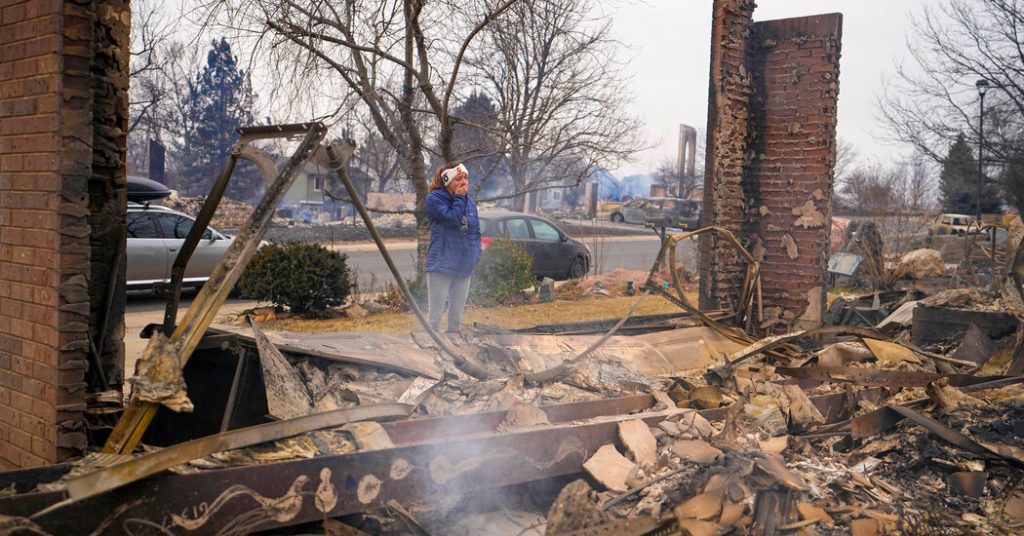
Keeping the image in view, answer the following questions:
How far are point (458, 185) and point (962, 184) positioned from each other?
3610 cm

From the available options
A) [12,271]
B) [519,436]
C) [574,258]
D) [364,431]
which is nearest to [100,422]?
[12,271]

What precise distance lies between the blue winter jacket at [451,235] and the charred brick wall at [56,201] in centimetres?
346

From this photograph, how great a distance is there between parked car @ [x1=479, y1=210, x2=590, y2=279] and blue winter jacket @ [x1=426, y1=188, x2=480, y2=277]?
7539 millimetres

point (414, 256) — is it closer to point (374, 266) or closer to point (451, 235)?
point (374, 266)

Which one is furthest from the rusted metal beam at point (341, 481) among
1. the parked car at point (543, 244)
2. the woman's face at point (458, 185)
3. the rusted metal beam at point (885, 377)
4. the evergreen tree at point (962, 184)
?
the evergreen tree at point (962, 184)

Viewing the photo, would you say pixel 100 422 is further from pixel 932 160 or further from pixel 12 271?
pixel 932 160

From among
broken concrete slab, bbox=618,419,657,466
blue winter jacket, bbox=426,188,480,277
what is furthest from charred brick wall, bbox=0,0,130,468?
blue winter jacket, bbox=426,188,480,277

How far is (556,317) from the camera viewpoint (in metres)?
11.7

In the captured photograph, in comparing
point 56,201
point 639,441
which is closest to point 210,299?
point 56,201

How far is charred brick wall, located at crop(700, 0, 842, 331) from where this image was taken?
7836mm

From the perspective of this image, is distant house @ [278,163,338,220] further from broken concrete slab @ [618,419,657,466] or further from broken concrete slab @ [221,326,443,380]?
broken concrete slab @ [618,419,657,466]

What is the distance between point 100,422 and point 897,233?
61.8 feet

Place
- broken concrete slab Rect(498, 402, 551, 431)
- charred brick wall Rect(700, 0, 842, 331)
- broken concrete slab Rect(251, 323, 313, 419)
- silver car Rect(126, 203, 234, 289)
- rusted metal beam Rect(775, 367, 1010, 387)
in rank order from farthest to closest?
silver car Rect(126, 203, 234, 289), charred brick wall Rect(700, 0, 842, 331), rusted metal beam Rect(775, 367, 1010, 387), broken concrete slab Rect(498, 402, 551, 431), broken concrete slab Rect(251, 323, 313, 419)

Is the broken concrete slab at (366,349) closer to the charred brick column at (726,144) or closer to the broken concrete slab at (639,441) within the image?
the broken concrete slab at (639,441)
